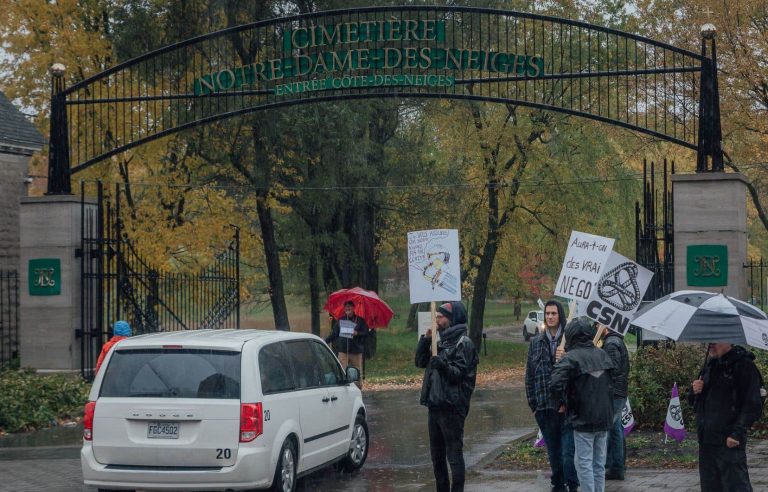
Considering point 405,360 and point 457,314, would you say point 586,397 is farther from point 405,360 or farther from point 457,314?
point 405,360

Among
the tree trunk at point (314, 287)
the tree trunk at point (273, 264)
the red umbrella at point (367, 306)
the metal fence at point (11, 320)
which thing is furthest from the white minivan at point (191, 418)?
the tree trunk at point (314, 287)

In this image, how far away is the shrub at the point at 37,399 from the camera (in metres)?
16.5

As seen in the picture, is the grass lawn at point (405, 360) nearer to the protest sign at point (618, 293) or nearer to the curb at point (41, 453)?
the curb at point (41, 453)

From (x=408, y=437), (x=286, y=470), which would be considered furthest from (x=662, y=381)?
(x=286, y=470)

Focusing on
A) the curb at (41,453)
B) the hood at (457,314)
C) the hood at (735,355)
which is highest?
the hood at (457,314)

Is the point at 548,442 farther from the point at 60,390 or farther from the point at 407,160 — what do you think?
the point at 407,160

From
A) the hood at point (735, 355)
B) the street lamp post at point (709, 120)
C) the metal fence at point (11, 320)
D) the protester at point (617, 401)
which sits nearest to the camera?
the hood at point (735, 355)

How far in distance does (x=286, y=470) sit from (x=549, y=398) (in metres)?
2.52

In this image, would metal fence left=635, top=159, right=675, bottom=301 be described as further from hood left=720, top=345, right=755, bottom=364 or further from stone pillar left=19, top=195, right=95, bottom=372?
stone pillar left=19, top=195, right=95, bottom=372

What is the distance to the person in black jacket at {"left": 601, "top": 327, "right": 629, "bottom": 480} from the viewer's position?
1092 centimetres

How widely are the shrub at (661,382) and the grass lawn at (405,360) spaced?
1232cm

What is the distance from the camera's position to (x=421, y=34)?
17.6 meters

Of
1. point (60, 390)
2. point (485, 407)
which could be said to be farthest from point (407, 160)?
point (60, 390)

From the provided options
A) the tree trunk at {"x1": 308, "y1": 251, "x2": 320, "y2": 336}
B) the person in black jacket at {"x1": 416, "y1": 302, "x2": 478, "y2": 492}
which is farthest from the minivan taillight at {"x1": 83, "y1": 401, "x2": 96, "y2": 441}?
the tree trunk at {"x1": 308, "y1": 251, "x2": 320, "y2": 336}
